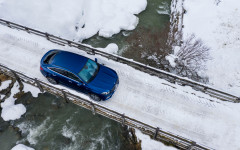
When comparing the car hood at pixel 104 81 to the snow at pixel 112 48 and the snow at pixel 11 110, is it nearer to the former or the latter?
the snow at pixel 112 48

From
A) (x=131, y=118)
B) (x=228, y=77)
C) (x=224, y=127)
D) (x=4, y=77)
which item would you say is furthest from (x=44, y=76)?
(x=228, y=77)

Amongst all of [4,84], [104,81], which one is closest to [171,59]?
[104,81]

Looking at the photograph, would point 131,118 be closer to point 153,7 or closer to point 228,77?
point 228,77

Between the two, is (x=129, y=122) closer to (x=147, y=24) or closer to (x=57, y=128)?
(x=57, y=128)

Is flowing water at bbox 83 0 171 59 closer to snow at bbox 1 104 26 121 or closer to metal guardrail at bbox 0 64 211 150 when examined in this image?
metal guardrail at bbox 0 64 211 150

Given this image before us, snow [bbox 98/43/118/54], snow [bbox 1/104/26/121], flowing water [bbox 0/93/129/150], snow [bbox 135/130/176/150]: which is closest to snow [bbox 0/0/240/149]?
snow [bbox 1/104/26/121]

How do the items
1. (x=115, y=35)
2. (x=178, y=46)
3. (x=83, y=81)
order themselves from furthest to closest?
1. (x=115, y=35)
2. (x=178, y=46)
3. (x=83, y=81)
